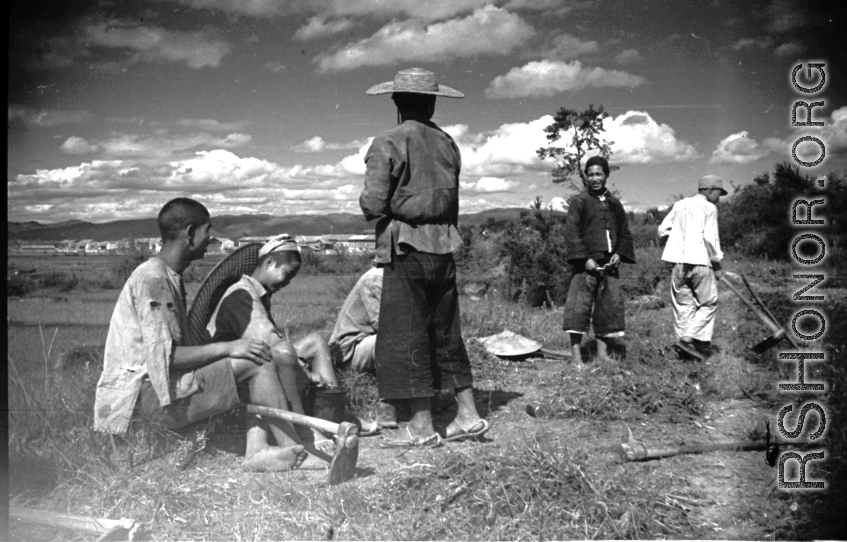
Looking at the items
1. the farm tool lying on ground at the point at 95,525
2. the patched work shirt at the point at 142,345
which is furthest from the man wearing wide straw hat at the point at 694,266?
the farm tool lying on ground at the point at 95,525

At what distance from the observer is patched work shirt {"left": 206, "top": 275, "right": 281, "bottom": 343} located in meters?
3.82

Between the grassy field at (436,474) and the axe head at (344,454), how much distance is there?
2.5 inches

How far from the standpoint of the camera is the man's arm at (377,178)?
3791mm

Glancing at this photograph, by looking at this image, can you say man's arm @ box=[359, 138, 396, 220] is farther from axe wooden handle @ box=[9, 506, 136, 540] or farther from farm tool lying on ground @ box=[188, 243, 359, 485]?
axe wooden handle @ box=[9, 506, 136, 540]

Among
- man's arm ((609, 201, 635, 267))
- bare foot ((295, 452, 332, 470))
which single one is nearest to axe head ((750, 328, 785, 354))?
Result: man's arm ((609, 201, 635, 267))

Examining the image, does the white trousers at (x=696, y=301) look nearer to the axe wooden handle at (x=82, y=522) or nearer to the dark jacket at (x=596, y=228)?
the dark jacket at (x=596, y=228)

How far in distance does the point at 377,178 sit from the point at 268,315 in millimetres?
997

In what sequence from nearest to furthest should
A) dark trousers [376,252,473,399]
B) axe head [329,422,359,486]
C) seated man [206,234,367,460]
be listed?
axe head [329,422,359,486], seated man [206,234,367,460], dark trousers [376,252,473,399]

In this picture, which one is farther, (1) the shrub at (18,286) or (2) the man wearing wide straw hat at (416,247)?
(2) the man wearing wide straw hat at (416,247)

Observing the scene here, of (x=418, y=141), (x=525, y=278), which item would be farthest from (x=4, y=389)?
(x=525, y=278)

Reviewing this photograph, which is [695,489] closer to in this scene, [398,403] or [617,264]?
[398,403]

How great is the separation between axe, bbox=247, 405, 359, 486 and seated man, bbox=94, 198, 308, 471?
0.10 metres

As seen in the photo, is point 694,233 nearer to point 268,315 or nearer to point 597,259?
point 597,259

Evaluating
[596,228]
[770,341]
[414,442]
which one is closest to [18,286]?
[414,442]
